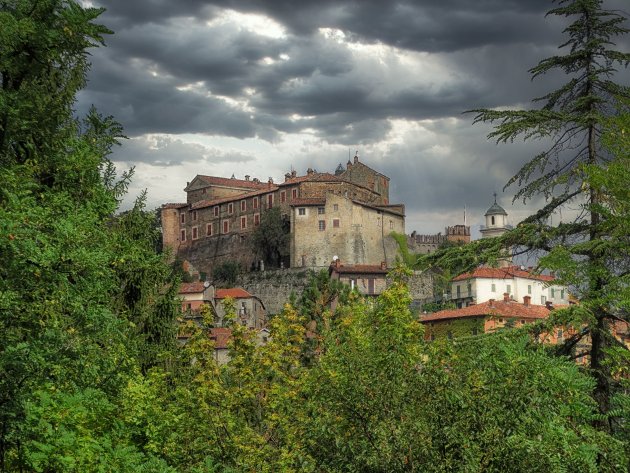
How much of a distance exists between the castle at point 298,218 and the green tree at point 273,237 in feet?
3.16

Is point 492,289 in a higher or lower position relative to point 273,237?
lower

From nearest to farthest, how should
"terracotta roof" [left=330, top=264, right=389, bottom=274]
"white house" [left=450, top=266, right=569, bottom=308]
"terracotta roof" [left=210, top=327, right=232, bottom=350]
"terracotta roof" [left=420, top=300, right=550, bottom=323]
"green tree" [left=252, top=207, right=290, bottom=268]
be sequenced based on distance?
"terracotta roof" [left=210, top=327, right=232, bottom=350] → "terracotta roof" [left=420, top=300, right=550, bottom=323] → "white house" [left=450, top=266, right=569, bottom=308] → "terracotta roof" [left=330, top=264, right=389, bottom=274] → "green tree" [left=252, top=207, right=290, bottom=268]

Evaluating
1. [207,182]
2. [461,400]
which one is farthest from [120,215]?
[207,182]

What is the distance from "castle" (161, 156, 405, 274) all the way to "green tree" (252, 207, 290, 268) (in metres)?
0.96

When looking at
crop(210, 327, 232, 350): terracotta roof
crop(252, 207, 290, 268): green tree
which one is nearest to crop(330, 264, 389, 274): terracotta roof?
crop(252, 207, 290, 268): green tree

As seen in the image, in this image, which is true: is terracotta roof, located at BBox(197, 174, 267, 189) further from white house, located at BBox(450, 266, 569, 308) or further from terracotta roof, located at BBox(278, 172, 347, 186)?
white house, located at BBox(450, 266, 569, 308)

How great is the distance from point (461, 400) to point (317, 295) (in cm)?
2041

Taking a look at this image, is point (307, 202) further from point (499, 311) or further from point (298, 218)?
point (499, 311)

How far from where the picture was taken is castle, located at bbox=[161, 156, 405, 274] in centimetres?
10075

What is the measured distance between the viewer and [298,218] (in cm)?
10069

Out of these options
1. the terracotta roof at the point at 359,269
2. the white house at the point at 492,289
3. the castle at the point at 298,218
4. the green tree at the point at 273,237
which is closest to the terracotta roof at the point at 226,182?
the castle at the point at 298,218

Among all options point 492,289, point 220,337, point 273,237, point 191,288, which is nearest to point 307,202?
point 273,237

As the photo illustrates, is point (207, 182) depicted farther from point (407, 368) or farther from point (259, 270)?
point (407, 368)

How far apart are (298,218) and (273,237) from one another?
5818mm
